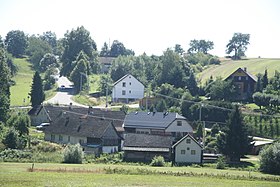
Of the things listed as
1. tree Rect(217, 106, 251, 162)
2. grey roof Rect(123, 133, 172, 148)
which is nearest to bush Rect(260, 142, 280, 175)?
tree Rect(217, 106, 251, 162)

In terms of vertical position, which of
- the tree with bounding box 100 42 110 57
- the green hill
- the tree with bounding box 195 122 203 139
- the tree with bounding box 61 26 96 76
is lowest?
the tree with bounding box 195 122 203 139

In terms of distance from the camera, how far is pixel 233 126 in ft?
181

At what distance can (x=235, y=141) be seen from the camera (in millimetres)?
54312

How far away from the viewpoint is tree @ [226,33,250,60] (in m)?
140

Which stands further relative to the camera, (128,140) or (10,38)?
(10,38)

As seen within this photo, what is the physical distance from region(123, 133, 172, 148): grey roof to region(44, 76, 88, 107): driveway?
31.6 m

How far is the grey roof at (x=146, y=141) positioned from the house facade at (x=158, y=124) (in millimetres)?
8822

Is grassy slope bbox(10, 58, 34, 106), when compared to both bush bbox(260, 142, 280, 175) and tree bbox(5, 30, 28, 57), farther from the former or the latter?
bush bbox(260, 142, 280, 175)

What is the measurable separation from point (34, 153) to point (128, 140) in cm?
1074

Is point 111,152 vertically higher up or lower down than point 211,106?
lower down

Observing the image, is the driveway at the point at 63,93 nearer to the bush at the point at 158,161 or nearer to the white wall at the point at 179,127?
the white wall at the point at 179,127

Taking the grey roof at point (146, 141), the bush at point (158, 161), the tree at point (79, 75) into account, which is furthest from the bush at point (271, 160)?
the tree at point (79, 75)

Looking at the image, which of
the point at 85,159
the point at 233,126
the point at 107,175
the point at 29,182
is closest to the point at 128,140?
the point at 85,159

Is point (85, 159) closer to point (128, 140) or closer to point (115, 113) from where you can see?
point (128, 140)
